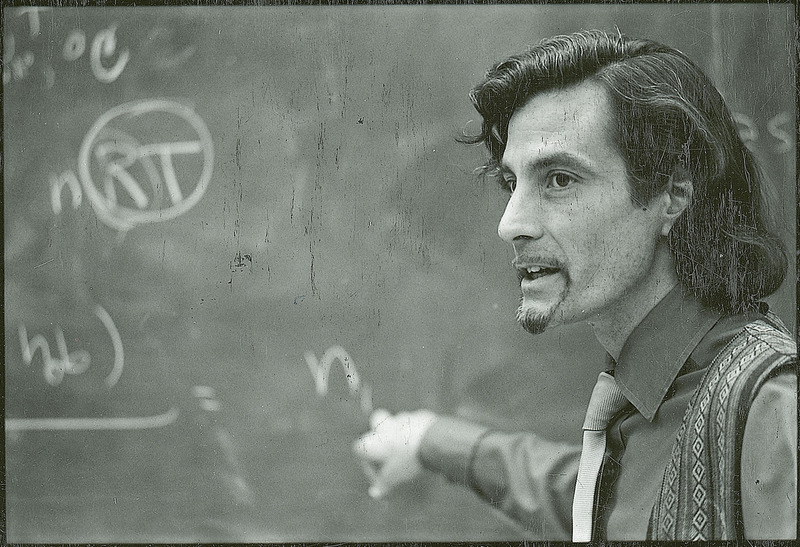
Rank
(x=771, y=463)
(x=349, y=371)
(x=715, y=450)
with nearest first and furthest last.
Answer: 1. (x=715, y=450)
2. (x=771, y=463)
3. (x=349, y=371)

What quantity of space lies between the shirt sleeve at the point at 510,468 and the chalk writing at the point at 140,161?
143 centimetres

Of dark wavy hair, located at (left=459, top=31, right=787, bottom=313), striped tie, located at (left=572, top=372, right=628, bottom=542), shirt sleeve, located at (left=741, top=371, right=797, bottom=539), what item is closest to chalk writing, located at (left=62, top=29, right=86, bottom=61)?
dark wavy hair, located at (left=459, top=31, right=787, bottom=313)

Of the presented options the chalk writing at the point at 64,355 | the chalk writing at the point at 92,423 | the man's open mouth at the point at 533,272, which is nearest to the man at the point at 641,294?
the man's open mouth at the point at 533,272

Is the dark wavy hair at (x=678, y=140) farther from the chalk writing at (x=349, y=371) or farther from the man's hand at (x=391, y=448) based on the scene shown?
the man's hand at (x=391, y=448)

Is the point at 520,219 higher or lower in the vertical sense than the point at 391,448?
higher

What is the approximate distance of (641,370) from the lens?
3096 millimetres

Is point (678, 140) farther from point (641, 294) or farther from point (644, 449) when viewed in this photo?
point (644, 449)

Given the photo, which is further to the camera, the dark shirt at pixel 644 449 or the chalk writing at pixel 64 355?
the chalk writing at pixel 64 355

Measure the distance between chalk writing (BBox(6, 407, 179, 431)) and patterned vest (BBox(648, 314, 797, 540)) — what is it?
201 centimetres

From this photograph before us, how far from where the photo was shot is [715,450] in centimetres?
300

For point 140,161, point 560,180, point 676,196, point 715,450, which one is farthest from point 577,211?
point 140,161

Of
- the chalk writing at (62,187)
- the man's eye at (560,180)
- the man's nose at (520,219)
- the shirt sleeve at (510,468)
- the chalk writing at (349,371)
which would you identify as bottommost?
the shirt sleeve at (510,468)

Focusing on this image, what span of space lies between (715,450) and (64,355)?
2.63 metres

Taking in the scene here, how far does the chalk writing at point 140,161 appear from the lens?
3.23 meters
